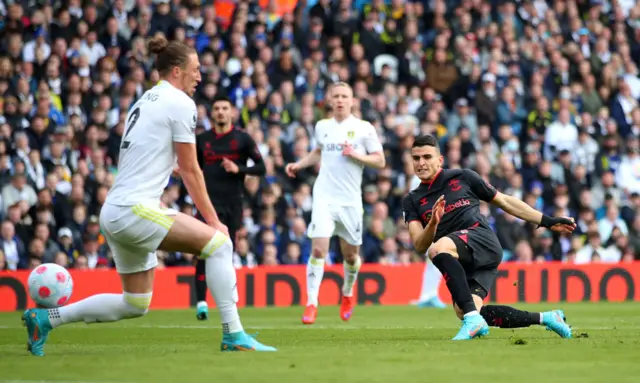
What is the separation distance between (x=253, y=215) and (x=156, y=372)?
489 inches

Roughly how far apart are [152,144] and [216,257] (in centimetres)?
87

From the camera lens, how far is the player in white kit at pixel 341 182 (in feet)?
46.2

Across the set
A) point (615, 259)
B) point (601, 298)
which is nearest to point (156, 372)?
point (601, 298)

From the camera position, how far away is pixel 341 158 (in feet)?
46.9

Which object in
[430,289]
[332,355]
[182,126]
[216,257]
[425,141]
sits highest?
[425,141]

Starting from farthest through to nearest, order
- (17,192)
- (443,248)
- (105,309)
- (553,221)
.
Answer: (17,192), (443,248), (553,221), (105,309)

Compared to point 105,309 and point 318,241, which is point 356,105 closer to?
point 318,241

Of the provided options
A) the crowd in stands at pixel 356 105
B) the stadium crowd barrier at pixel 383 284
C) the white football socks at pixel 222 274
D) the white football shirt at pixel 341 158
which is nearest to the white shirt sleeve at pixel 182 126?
the white football socks at pixel 222 274

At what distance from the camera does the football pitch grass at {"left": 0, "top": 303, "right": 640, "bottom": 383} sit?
6676mm

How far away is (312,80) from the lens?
69.2 feet

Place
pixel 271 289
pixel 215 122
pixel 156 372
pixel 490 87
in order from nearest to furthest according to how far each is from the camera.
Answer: pixel 156 372 < pixel 215 122 < pixel 271 289 < pixel 490 87

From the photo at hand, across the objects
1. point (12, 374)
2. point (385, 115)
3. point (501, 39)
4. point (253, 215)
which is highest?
point (501, 39)

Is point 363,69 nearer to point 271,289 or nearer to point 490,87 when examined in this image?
point 490,87

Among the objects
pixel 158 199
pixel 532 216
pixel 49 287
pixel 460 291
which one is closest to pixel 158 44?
pixel 158 199
